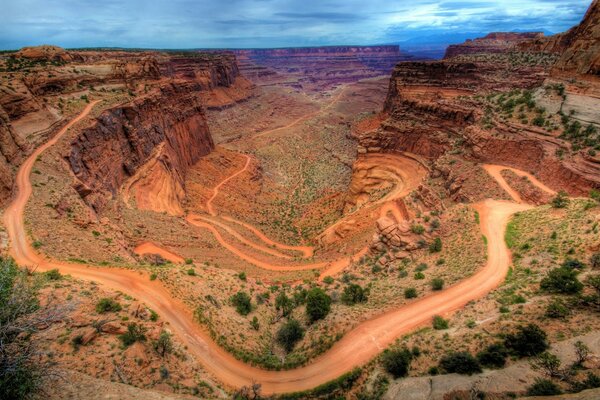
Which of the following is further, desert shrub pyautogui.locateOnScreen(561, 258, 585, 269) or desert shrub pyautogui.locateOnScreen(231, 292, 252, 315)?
desert shrub pyautogui.locateOnScreen(231, 292, 252, 315)

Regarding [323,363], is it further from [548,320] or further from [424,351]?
[548,320]

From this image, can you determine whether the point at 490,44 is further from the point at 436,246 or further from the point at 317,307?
the point at 317,307

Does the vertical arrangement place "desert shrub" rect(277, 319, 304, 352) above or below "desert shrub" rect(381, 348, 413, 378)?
below

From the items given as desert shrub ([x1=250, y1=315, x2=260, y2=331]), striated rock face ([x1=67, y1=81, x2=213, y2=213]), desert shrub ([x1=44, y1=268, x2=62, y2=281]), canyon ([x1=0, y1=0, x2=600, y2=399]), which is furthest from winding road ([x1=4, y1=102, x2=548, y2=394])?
striated rock face ([x1=67, y1=81, x2=213, y2=213])

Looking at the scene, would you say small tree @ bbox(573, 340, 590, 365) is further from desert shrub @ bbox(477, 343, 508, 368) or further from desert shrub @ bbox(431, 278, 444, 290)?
desert shrub @ bbox(431, 278, 444, 290)

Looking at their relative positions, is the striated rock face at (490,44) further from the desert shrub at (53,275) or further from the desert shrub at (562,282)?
the desert shrub at (53,275)

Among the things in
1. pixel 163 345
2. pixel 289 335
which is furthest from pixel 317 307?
pixel 163 345

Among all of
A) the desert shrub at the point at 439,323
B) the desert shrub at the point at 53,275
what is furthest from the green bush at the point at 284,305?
the desert shrub at the point at 53,275
